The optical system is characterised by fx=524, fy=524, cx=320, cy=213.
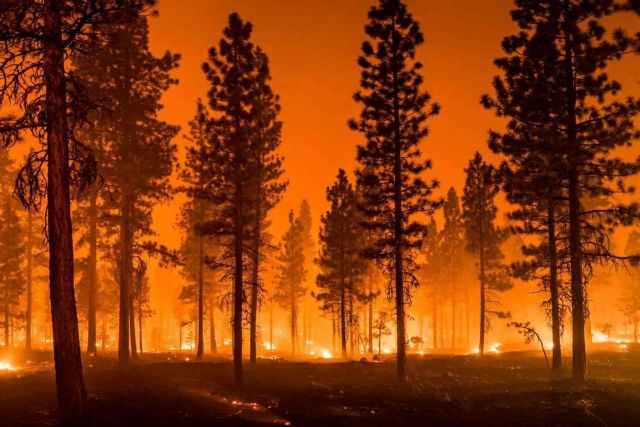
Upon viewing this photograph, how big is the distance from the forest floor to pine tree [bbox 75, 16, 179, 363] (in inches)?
236

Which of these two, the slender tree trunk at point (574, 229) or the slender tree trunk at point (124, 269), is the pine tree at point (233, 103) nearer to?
the slender tree trunk at point (124, 269)

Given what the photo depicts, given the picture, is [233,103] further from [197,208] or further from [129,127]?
[197,208]

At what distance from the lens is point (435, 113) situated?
2645 cm

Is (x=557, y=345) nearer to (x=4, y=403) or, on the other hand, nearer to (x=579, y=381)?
(x=579, y=381)

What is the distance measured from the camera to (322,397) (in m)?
19.8

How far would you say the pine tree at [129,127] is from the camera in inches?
1038

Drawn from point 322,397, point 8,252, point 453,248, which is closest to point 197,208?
point 8,252

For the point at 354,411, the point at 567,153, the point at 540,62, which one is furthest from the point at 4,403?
the point at 540,62

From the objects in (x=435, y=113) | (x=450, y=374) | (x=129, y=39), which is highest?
(x=129, y=39)

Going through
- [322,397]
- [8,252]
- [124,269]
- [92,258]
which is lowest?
[322,397]

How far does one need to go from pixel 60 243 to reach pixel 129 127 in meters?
16.2

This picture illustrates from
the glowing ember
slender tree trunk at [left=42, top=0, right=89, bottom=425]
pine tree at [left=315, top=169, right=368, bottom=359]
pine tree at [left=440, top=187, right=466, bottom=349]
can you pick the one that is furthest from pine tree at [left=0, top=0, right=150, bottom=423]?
pine tree at [left=440, top=187, right=466, bottom=349]

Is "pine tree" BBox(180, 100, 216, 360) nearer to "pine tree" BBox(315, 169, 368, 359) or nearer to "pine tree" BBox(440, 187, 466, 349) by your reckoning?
"pine tree" BBox(315, 169, 368, 359)

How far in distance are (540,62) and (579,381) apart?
12935 millimetres
